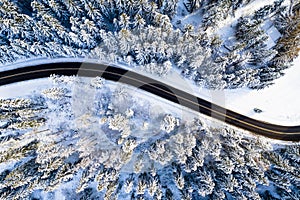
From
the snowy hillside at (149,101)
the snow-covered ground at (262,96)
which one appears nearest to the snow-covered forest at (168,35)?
the snowy hillside at (149,101)

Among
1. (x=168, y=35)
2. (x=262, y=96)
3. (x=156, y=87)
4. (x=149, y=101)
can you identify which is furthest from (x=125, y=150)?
(x=262, y=96)

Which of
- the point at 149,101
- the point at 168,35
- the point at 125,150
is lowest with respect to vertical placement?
the point at 125,150

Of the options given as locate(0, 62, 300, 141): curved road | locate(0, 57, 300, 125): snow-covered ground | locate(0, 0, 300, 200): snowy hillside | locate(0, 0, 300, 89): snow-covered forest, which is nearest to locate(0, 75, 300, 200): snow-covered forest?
locate(0, 0, 300, 200): snowy hillside

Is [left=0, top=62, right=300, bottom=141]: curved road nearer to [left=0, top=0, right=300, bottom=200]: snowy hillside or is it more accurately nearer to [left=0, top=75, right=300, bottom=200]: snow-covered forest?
[left=0, top=0, right=300, bottom=200]: snowy hillside

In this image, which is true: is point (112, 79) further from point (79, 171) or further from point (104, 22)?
point (79, 171)

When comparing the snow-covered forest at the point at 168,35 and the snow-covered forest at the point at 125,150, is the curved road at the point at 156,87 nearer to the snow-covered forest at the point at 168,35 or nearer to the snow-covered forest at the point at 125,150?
the snow-covered forest at the point at 125,150

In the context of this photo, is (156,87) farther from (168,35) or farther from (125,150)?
(125,150)
